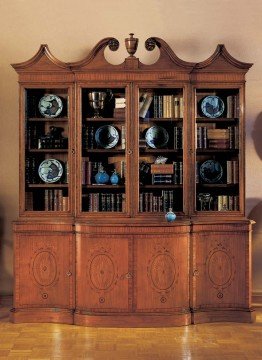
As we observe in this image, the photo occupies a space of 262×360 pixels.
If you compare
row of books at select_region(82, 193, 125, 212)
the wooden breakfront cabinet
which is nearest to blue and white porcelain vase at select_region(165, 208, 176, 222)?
the wooden breakfront cabinet

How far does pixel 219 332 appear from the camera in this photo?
19.5 feet

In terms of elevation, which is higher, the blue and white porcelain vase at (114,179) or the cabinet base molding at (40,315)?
the blue and white porcelain vase at (114,179)

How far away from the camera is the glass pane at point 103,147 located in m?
6.39

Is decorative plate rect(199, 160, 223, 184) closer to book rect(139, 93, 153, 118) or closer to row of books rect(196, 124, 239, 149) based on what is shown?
row of books rect(196, 124, 239, 149)

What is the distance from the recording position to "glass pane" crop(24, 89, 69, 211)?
6.42 m

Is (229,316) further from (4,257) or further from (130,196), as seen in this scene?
(4,257)

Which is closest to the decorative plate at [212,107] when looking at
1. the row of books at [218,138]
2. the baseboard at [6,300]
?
the row of books at [218,138]

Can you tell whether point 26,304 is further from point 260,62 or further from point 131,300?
point 260,62

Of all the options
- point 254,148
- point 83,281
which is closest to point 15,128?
point 83,281

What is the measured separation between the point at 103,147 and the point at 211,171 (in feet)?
3.43

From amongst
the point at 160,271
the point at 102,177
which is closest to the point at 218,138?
the point at 102,177

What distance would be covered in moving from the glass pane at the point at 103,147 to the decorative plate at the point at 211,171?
0.75 meters

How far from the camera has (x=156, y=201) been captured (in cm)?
641

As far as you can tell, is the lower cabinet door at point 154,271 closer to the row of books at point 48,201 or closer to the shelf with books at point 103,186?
the shelf with books at point 103,186
